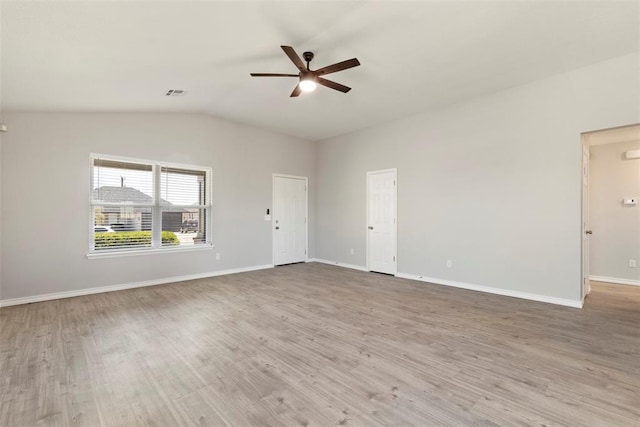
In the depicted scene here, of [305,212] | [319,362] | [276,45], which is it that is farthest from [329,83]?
[305,212]

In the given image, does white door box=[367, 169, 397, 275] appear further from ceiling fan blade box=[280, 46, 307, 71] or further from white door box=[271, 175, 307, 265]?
ceiling fan blade box=[280, 46, 307, 71]

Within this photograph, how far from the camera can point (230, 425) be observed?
170 cm

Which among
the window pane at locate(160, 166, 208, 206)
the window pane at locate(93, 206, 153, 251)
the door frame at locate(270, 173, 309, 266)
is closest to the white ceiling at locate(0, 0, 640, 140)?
the window pane at locate(160, 166, 208, 206)

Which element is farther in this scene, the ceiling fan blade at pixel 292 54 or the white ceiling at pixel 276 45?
the ceiling fan blade at pixel 292 54

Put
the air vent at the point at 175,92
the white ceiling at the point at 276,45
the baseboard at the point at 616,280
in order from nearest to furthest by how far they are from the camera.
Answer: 1. the white ceiling at the point at 276,45
2. the air vent at the point at 175,92
3. the baseboard at the point at 616,280

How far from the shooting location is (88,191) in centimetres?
444

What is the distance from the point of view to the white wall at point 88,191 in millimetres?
3930

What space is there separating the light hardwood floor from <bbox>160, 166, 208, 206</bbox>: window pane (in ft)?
6.36

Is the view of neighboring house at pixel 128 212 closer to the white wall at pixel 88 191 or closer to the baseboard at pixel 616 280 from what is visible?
the white wall at pixel 88 191

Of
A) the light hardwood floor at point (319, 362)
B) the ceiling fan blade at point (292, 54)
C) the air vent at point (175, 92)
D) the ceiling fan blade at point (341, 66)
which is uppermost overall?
the air vent at point (175, 92)

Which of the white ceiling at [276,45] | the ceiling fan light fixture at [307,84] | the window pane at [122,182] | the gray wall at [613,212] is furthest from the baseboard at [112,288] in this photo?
the gray wall at [613,212]

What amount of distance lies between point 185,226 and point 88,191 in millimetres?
1587

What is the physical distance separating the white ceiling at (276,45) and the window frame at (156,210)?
0.93 metres

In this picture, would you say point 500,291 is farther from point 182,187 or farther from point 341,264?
point 182,187
